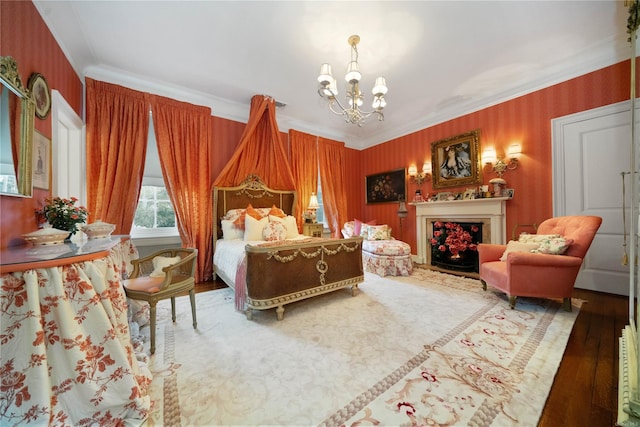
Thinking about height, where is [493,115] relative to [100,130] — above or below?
above

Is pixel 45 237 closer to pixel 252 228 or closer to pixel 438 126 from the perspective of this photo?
pixel 252 228

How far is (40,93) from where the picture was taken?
1.93 metres

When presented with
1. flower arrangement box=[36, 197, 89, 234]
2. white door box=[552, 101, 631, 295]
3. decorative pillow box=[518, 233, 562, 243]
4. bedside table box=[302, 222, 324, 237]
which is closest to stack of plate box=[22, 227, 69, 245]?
flower arrangement box=[36, 197, 89, 234]

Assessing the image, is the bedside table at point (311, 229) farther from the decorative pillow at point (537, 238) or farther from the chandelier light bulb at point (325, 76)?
the decorative pillow at point (537, 238)

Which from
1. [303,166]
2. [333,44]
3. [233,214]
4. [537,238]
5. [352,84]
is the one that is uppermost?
[333,44]

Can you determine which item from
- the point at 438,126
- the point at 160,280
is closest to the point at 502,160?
the point at 438,126

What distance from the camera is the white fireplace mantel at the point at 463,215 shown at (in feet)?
12.1

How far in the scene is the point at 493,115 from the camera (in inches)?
151

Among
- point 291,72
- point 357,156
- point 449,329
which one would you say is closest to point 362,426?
point 449,329

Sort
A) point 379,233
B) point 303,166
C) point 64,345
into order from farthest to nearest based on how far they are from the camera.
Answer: point 303,166, point 379,233, point 64,345

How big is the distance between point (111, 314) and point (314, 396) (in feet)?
4.10

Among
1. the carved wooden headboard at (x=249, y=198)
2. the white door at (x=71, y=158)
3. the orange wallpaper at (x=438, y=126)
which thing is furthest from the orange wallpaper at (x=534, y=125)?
the white door at (x=71, y=158)

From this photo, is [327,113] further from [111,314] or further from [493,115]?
[111,314]

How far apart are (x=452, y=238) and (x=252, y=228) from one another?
3.56 meters
